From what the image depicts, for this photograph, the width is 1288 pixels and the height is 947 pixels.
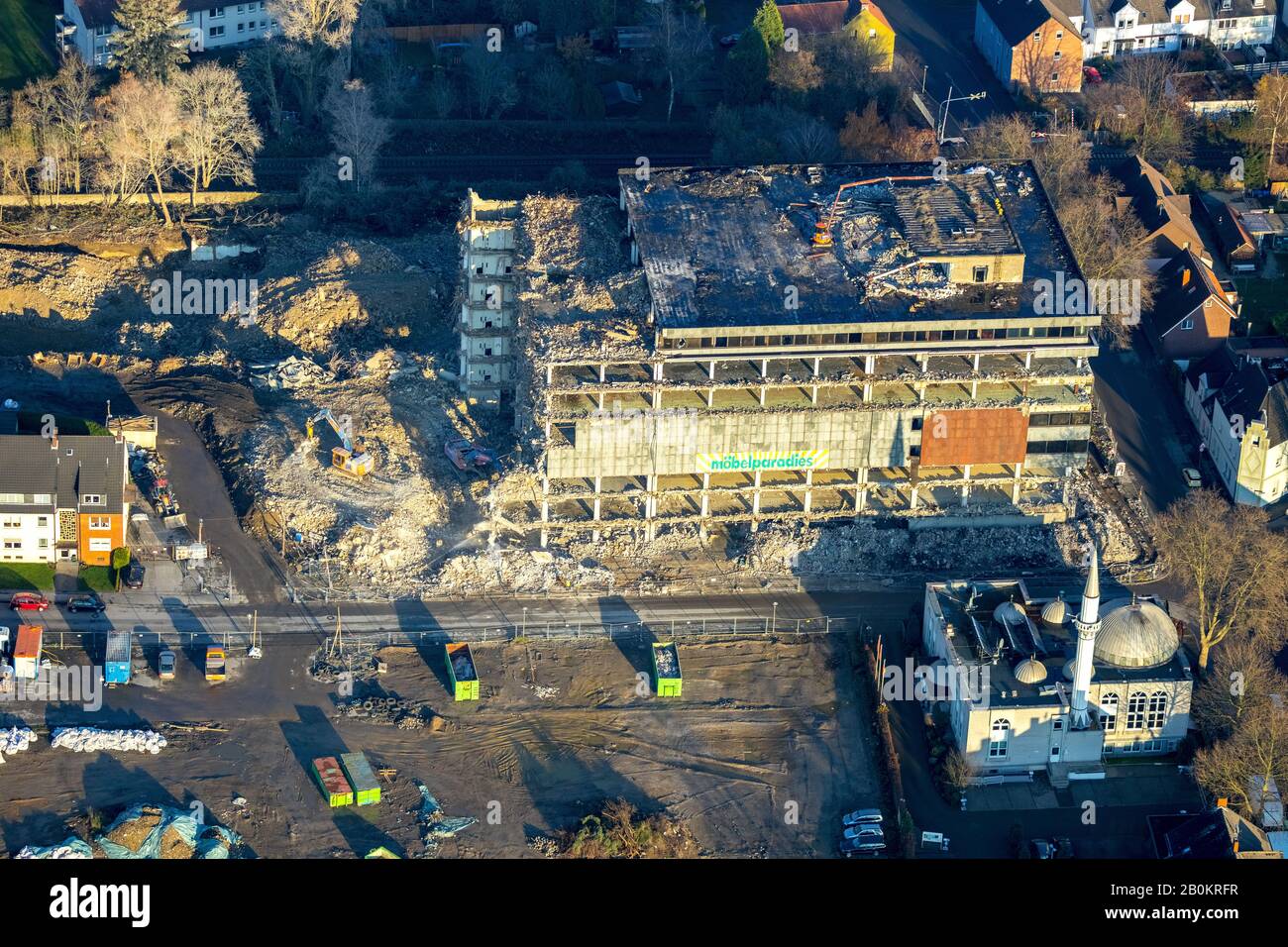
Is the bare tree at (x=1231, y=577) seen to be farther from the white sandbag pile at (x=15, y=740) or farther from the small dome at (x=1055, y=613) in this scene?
the white sandbag pile at (x=15, y=740)

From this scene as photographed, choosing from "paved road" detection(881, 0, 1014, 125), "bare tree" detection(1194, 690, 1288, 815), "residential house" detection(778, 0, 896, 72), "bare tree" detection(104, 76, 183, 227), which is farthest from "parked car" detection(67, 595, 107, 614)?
"paved road" detection(881, 0, 1014, 125)

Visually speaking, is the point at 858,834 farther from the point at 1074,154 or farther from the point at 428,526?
the point at 1074,154

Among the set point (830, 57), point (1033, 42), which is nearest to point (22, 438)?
point (830, 57)

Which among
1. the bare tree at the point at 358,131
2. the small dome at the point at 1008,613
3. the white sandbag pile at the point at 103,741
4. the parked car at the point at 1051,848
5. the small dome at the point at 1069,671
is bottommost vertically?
the parked car at the point at 1051,848

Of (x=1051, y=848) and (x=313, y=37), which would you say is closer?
(x=1051, y=848)

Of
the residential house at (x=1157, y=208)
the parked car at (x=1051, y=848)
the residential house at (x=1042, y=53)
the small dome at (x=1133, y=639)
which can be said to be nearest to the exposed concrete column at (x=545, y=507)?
the small dome at (x=1133, y=639)

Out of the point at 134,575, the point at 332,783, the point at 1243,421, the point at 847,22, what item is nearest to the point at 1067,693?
the point at 1243,421

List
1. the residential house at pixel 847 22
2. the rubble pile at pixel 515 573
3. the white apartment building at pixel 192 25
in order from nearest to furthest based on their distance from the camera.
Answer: the rubble pile at pixel 515 573 < the white apartment building at pixel 192 25 < the residential house at pixel 847 22

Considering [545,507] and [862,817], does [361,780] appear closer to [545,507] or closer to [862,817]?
[545,507]
